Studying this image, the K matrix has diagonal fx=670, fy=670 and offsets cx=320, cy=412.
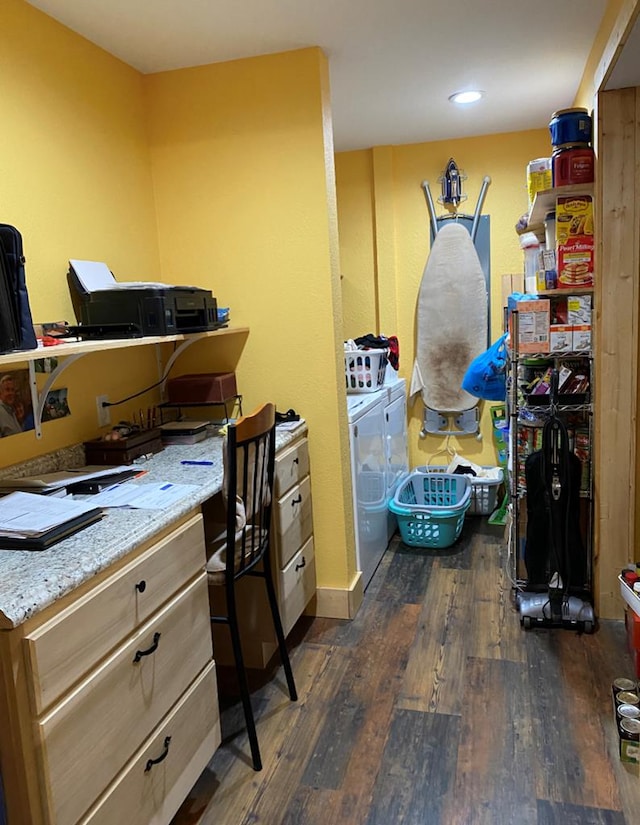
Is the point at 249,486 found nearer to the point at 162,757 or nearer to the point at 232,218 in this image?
the point at 162,757

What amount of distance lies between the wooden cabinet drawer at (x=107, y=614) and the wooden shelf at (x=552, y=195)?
190cm

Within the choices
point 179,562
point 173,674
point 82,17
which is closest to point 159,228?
point 82,17

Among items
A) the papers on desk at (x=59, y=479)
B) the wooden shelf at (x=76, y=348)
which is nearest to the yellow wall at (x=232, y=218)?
the papers on desk at (x=59, y=479)

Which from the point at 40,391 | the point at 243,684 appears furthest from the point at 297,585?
the point at 40,391

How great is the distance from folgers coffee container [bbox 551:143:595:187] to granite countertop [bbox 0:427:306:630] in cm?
181

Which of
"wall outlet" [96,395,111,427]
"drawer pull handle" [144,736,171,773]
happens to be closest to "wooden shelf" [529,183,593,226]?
"wall outlet" [96,395,111,427]

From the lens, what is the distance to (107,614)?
1397 millimetres

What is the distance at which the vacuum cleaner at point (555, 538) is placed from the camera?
2.69m

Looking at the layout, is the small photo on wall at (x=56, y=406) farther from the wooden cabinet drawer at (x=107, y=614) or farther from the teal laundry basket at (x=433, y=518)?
the teal laundry basket at (x=433, y=518)

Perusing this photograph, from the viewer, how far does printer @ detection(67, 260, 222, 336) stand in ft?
7.26

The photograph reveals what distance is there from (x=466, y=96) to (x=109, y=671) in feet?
10.2

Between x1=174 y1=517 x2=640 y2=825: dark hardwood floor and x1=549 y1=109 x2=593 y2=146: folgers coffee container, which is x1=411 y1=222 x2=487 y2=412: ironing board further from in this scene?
x1=174 y1=517 x2=640 y2=825: dark hardwood floor

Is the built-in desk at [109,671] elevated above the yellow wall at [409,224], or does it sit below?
below

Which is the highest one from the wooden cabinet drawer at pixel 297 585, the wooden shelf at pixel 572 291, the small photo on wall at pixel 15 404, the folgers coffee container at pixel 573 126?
the folgers coffee container at pixel 573 126
